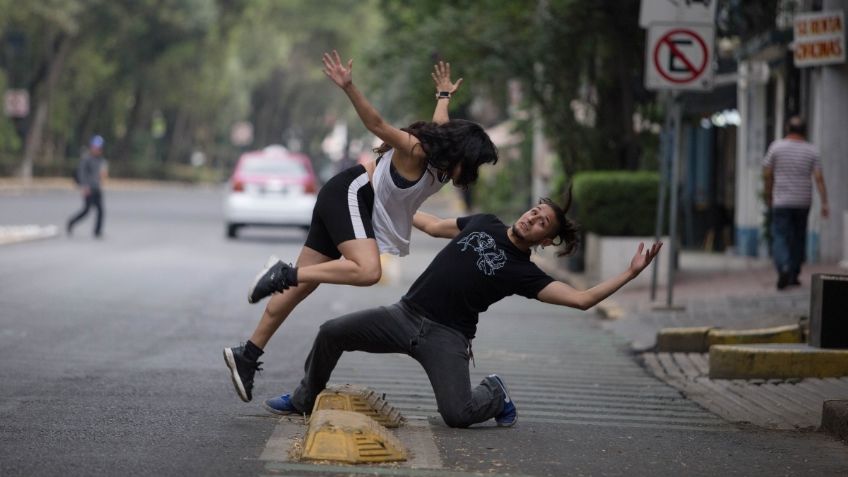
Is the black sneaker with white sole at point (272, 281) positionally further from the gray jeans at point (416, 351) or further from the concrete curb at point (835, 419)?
the concrete curb at point (835, 419)

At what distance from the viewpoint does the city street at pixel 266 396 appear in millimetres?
6590

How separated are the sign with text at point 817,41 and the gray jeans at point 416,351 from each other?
12151mm

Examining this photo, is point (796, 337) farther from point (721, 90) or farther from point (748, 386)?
point (721, 90)

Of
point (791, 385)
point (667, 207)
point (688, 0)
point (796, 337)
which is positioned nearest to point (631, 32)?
point (667, 207)

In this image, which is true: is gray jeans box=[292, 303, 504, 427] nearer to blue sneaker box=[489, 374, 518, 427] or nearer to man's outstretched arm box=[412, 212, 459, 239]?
blue sneaker box=[489, 374, 518, 427]

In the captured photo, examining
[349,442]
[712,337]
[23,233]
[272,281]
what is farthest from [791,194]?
[23,233]

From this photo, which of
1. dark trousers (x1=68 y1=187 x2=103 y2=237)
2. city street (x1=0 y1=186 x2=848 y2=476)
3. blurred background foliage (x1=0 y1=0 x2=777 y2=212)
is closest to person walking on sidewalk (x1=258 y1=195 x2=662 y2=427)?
city street (x1=0 y1=186 x2=848 y2=476)

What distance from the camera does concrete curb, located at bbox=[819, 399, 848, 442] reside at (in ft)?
25.6

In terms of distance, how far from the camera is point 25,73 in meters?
57.4

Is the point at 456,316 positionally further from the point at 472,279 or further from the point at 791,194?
the point at 791,194

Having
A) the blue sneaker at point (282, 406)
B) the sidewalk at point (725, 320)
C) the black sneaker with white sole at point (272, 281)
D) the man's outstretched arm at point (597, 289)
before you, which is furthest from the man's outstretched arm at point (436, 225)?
the sidewalk at point (725, 320)

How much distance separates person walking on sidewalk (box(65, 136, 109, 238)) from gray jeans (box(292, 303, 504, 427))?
19.5 meters

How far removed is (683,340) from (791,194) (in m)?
4.12


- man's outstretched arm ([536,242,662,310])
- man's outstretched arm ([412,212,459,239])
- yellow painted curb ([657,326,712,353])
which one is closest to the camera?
man's outstretched arm ([536,242,662,310])
